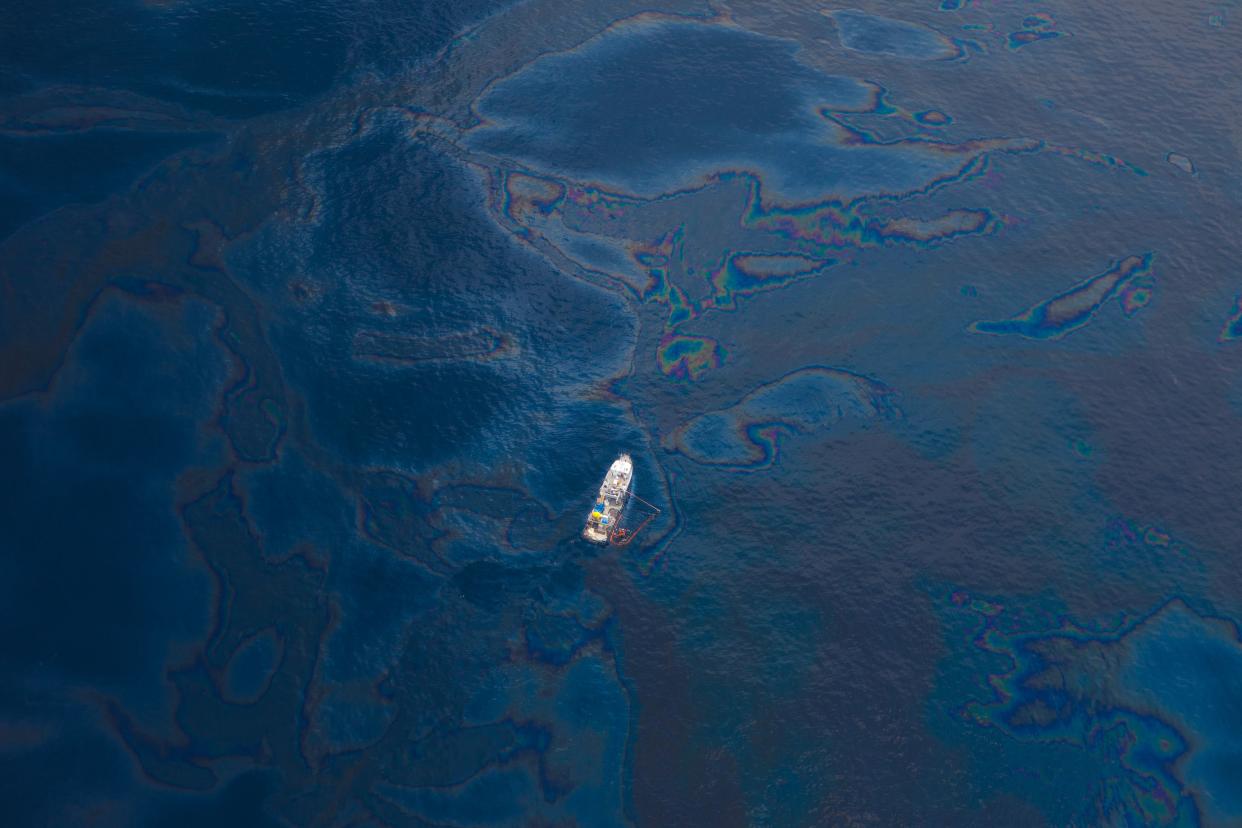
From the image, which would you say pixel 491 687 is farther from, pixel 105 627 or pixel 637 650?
pixel 105 627

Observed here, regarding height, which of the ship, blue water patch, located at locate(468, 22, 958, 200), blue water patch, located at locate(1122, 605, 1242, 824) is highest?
blue water patch, located at locate(468, 22, 958, 200)

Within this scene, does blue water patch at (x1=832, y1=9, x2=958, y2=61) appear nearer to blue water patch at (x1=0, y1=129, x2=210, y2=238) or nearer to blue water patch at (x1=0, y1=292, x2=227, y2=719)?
blue water patch at (x1=0, y1=129, x2=210, y2=238)

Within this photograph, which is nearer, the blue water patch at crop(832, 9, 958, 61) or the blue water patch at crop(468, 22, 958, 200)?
the blue water patch at crop(468, 22, 958, 200)

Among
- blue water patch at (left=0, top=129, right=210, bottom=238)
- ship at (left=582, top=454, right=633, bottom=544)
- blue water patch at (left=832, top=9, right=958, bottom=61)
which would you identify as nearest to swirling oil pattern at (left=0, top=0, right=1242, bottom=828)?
blue water patch at (left=0, top=129, right=210, bottom=238)

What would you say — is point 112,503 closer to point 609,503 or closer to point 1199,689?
point 609,503

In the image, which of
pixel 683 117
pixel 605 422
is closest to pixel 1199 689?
pixel 605 422

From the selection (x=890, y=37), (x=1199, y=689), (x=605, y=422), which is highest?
(x=890, y=37)
